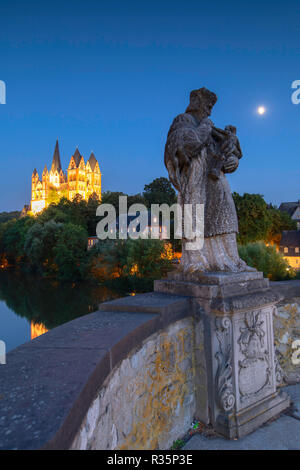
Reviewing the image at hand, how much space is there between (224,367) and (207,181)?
1.96 metres

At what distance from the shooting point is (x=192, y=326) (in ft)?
9.79

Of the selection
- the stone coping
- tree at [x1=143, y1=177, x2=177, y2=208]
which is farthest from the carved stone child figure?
tree at [x1=143, y1=177, x2=177, y2=208]

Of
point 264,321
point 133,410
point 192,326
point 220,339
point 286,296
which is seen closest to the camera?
point 133,410

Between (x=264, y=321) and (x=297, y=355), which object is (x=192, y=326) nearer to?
(x=264, y=321)

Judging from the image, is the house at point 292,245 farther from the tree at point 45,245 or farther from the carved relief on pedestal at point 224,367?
the carved relief on pedestal at point 224,367

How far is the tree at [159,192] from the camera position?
53.5m

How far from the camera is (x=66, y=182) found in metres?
104

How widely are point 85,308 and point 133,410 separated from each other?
76.6 ft

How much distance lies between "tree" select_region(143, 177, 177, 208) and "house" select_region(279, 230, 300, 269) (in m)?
21.6

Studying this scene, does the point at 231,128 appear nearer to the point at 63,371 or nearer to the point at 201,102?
the point at 201,102

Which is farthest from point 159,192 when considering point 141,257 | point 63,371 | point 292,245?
point 63,371

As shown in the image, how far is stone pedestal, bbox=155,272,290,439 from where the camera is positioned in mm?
2760

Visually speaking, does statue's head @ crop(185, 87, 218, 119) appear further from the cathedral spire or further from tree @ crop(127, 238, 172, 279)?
the cathedral spire

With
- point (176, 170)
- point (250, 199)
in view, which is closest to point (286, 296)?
point (176, 170)
